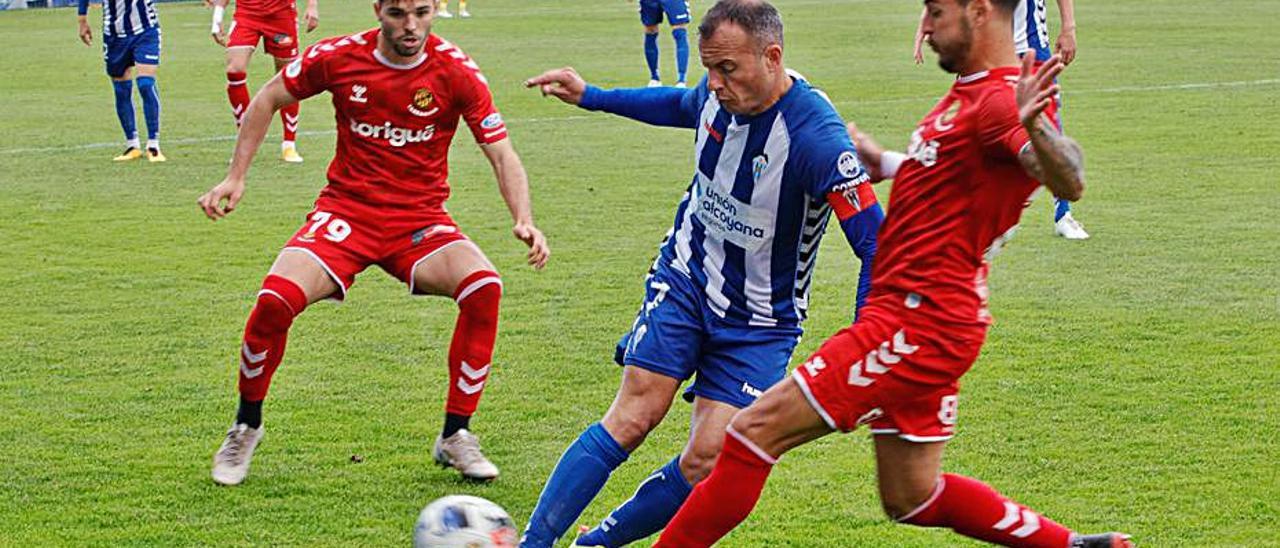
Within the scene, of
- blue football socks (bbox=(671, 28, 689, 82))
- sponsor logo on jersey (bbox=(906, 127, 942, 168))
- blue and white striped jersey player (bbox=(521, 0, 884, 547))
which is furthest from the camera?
blue football socks (bbox=(671, 28, 689, 82))

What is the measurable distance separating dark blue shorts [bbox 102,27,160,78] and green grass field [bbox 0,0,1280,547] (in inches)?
37.6

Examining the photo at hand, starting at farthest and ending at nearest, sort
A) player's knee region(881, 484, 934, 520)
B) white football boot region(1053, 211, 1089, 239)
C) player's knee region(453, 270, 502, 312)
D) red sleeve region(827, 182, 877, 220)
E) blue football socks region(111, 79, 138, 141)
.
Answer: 1. blue football socks region(111, 79, 138, 141)
2. white football boot region(1053, 211, 1089, 239)
3. player's knee region(453, 270, 502, 312)
4. red sleeve region(827, 182, 877, 220)
5. player's knee region(881, 484, 934, 520)

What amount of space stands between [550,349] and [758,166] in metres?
3.51

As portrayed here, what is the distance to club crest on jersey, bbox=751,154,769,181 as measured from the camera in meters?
5.50

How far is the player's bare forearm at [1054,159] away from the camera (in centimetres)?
420

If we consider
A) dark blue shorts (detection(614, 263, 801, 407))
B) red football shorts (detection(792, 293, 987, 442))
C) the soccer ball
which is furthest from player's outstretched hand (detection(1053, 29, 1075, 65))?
the soccer ball

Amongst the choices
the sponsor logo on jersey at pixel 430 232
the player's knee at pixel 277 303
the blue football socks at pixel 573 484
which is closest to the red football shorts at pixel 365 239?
the sponsor logo on jersey at pixel 430 232

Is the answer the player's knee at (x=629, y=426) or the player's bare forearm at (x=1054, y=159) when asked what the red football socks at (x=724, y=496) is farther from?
the player's bare forearm at (x=1054, y=159)

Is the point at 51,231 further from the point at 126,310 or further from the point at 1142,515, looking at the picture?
the point at 1142,515

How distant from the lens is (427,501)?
6.41 meters

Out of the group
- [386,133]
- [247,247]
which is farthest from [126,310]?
[386,133]

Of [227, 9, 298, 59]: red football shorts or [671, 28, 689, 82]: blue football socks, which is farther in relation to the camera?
[671, 28, 689, 82]: blue football socks

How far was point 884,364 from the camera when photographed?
187 inches

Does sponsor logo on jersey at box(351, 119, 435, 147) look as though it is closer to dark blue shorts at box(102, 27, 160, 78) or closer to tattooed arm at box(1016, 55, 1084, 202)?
tattooed arm at box(1016, 55, 1084, 202)
